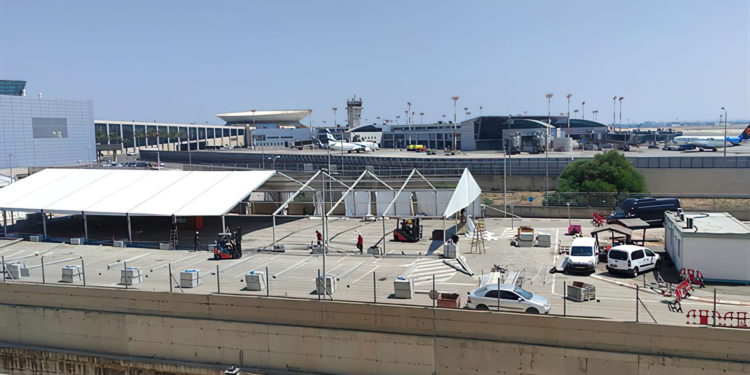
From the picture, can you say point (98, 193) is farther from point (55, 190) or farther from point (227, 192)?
point (227, 192)

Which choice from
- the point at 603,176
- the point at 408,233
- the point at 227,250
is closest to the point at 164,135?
the point at 603,176

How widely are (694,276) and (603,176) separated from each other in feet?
102

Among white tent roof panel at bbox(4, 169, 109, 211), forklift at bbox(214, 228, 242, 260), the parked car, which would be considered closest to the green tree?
forklift at bbox(214, 228, 242, 260)

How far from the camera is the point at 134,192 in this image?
39.6m

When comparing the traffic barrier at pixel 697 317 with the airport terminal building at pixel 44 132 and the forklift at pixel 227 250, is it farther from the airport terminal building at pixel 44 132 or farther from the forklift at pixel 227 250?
the airport terminal building at pixel 44 132

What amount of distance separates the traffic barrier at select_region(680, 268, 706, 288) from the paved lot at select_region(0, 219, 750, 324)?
1.97 feet

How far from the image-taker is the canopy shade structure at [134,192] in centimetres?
3609

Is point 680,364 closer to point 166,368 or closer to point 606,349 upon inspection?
point 606,349

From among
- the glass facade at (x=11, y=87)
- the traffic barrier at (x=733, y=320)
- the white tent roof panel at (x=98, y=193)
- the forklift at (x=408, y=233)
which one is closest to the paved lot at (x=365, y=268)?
the forklift at (x=408, y=233)

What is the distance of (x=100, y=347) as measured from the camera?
25.5 m

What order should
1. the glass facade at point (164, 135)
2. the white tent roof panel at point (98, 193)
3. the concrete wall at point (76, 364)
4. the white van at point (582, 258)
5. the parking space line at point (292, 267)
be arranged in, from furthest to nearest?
the glass facade at point (164, 135)
the white tent roof panel at point (98, 193)
the parking space line at point (292, 267)
the white van at point (582, 258)
the concrete wall at point (76, 364)

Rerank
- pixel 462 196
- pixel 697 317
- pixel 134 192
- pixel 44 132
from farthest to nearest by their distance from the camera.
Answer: pixel 44 132 → pixel 134 192 → pixel 462 196 → pixel 697 317

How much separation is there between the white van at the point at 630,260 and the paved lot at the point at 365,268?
452 mm

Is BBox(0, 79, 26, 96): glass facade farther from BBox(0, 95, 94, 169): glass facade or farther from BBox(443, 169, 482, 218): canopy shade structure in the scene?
BBox(443, 169, 482, 218): canopy shade structure
